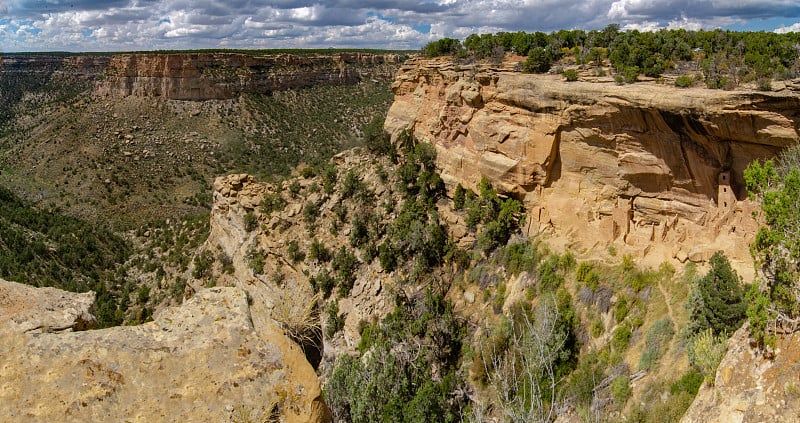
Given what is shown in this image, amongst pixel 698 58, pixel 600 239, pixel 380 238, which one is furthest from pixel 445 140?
pixel 698 58

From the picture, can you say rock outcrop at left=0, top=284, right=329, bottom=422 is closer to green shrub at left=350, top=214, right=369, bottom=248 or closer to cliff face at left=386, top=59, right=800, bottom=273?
cliff face at left=386, top=59, right=800, bottom=273

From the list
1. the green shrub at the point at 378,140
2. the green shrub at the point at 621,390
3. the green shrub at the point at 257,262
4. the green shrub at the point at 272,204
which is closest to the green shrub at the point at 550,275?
the green shrub at the point at 621,390

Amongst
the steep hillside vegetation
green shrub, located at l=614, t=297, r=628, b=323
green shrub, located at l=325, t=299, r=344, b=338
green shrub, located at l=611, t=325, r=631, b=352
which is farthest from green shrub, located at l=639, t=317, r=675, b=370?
the steep hillside vegetation

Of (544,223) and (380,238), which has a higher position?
(544,223)

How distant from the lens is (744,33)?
19.2 metres

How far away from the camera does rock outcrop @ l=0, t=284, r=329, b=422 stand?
4012 millimetres

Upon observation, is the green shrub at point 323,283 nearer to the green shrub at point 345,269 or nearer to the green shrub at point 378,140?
the green shrub at point 345,269

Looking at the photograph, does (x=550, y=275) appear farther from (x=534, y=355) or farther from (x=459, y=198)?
(x=459, y=198)

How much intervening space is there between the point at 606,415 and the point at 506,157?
11.3 m

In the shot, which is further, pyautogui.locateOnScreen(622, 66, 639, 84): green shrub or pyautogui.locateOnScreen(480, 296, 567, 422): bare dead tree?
pyautogui.locateOnScreen(622, 66, 639, 84): green shrub

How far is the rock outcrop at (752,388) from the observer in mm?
8547

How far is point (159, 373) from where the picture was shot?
4.34 metres

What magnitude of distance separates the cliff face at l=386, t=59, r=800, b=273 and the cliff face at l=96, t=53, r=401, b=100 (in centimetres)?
6124

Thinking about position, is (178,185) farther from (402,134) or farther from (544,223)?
(544,223)
